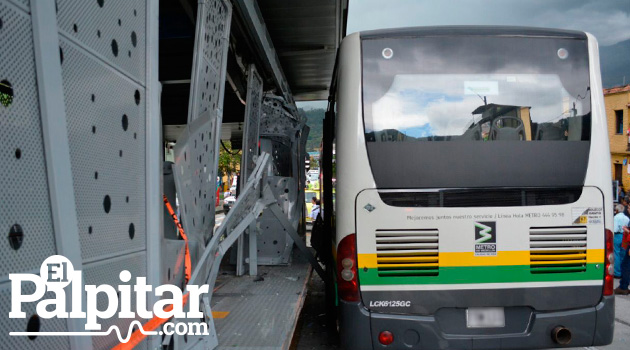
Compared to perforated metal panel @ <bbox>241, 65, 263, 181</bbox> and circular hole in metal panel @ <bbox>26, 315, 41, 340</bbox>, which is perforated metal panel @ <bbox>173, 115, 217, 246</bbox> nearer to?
circular hole in metal panel @ <bbox>26, 315, 41, 340</bbox>

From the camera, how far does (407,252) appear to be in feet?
15.5

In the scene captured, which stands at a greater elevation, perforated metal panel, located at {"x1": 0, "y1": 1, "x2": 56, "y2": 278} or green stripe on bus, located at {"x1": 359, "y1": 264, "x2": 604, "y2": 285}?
perforated metal panel, located at {"x1": 0, "y1": 1, "x2": 56, "y2": 278}

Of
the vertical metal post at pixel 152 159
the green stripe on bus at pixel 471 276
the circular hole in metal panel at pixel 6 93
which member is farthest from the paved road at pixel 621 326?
the circular hole in metal panel at pixel 6 93

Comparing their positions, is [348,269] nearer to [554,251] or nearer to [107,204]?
[554,251]

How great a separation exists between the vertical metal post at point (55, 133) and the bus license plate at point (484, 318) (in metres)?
3.35

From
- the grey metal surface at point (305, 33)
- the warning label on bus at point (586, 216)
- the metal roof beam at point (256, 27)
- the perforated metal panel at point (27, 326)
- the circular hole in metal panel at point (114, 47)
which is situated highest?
the grey metal surface at point (305, 33)

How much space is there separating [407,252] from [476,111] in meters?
1.46

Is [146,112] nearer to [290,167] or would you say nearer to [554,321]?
[554,321]

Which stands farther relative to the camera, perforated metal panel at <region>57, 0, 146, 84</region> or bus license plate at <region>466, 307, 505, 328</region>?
bus license plate at <region>466, 307, 505, 328</region>

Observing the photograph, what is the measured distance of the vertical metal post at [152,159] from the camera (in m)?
3.56

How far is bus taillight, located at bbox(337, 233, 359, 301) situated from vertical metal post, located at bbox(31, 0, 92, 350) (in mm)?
2590

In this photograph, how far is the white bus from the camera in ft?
15.3

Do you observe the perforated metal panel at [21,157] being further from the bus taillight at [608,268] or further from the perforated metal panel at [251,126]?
the perforated metal panel at [251,126]

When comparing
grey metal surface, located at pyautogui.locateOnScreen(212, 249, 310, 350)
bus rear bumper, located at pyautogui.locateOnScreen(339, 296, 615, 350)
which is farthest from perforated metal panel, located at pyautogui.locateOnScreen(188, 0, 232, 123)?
bus rear bumper, located at pyautogui.locateOnScreen(339, 296, 615, 350)
